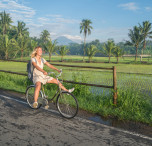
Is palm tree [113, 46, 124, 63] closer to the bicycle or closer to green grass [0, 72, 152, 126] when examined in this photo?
green grass [0, 72, 152, 126]

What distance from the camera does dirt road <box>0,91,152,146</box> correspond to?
3.19 meters

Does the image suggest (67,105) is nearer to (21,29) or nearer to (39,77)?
(39,77)

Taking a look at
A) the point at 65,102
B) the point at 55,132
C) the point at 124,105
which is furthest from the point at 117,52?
the point at 55,132

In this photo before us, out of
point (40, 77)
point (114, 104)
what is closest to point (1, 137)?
point (40, 77)

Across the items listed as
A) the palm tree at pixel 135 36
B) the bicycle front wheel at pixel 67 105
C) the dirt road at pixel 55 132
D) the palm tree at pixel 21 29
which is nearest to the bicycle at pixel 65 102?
the bicycle front wheel at pixel 67 105

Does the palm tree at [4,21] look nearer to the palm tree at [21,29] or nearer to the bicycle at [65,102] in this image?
the palm tree at [21,29]

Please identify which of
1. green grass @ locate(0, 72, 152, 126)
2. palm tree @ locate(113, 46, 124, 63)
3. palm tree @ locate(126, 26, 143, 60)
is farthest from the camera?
palm tree @ locate(126, 26, 143, 60)

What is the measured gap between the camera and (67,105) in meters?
4.54

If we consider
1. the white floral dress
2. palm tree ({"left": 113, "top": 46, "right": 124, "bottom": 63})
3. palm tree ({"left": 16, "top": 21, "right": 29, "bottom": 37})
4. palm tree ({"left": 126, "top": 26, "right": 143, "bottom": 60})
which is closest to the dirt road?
the white floral dress

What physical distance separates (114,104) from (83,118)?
1.42 meters

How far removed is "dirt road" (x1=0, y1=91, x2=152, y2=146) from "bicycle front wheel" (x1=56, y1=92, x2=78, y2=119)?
163 millimetres

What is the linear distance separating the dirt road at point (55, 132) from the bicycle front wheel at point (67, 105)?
0.54ft

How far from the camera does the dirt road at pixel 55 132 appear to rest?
10.5 feet

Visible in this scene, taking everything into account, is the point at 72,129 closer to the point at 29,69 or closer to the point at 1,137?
the point at 1,137
